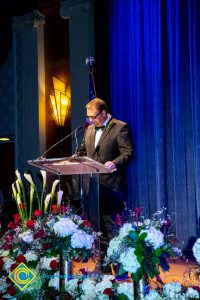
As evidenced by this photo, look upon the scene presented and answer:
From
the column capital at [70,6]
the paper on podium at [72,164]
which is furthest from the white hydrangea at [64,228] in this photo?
the column capital at [70,6]

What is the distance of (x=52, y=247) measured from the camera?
6.91ft

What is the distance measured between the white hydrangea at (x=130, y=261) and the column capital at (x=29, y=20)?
5.21 meters

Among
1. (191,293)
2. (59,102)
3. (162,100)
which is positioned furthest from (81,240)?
(59,102)

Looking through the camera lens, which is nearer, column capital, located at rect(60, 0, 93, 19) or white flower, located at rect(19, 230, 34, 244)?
white flower, located at rect(19, 230, 34, 244)

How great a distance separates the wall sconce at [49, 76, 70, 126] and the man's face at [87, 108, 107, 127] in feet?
8.27

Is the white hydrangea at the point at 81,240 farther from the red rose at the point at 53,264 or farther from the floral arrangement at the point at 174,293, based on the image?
the floral arrangement at the point at 174,293

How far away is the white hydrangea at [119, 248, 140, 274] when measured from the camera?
170 cm

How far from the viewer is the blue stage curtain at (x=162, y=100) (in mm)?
4285

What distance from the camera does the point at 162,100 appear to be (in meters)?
4.47

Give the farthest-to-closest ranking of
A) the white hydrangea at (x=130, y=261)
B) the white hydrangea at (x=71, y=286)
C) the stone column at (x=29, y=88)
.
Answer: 1. the stone column at (x=29, y=88)
2. the white hydrangea at (x=71, y=286)
3. the white hydrangea at (x=130, y=261)

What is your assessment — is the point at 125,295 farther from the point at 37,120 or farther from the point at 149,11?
the point at 37,120

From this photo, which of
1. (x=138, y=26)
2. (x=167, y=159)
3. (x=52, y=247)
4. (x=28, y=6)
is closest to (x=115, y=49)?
(x=138, y=26)

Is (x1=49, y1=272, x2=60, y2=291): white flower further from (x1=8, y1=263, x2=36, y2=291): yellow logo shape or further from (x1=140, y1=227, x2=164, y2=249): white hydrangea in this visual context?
(x1=140, y1=227, x2=164, y2=249): white hydrangea

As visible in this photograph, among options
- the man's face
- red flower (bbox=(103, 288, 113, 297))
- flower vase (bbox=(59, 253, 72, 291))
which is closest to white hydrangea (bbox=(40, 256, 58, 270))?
flower vase (bbox=(59, 253, 72, 291))
